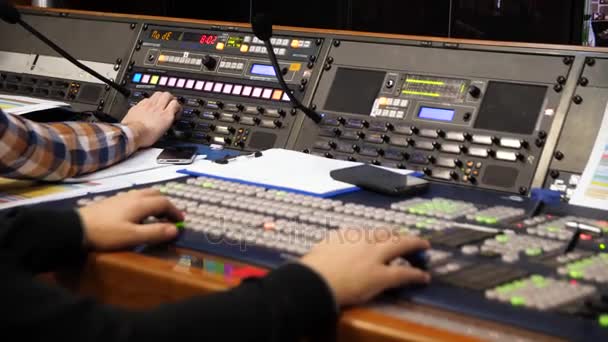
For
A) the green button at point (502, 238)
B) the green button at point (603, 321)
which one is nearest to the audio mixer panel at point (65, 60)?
the green button at point (502, 238)

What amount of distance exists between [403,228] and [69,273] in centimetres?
46

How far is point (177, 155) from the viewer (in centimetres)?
166

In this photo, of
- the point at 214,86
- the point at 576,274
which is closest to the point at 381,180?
the point at 576,274

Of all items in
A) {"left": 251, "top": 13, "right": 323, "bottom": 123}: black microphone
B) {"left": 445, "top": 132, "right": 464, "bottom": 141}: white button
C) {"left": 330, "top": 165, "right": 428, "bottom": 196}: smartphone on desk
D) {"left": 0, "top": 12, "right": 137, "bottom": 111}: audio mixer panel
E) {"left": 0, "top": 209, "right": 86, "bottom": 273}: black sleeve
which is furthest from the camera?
{"left": 0, "top": 12, "right": 137, "bottom": 111}: audio mixer panel

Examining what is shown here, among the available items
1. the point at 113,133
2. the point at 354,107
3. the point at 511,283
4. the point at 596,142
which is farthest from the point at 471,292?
the point at 113,133

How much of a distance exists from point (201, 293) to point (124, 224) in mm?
207

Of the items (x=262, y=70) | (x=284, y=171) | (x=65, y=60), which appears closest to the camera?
(x=284, y=171)

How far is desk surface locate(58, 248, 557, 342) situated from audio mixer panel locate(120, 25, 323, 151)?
0.78m

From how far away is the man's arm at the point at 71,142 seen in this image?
1.45m

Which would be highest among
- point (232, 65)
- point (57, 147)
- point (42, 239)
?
point (232, 65)

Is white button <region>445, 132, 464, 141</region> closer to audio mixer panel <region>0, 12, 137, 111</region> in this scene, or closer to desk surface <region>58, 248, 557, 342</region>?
desk surface <region>58, 248, 557, 342</region>

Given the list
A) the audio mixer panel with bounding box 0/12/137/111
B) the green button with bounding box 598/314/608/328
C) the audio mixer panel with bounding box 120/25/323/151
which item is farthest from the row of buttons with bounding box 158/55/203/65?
the green button with bounding box 598/314/608/328

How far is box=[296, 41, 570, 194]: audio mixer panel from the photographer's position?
4.96ft

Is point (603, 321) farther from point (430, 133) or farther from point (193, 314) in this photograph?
point (430, 133)
